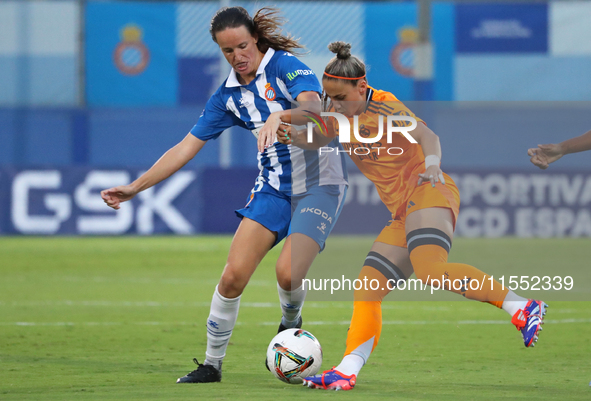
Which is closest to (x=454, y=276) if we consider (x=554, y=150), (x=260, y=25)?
(x=554, y=150)

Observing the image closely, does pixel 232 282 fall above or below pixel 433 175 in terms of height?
below

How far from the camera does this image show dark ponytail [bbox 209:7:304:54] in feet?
16.5

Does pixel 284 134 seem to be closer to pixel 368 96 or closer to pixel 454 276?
pixel 368 96

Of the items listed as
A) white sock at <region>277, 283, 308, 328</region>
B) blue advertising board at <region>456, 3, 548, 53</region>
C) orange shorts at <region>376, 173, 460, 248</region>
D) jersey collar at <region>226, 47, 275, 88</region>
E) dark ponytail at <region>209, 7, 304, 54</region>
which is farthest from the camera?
blue advertising board at <region>456, 3, 548, 53</region>

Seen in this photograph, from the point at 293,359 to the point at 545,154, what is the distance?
1.93 m

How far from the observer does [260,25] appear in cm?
524

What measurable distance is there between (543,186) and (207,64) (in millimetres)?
9563

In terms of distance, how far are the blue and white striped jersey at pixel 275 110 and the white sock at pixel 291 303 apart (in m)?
0.64

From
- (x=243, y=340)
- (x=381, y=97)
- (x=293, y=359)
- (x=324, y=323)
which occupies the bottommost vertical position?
(x=324, y=323)

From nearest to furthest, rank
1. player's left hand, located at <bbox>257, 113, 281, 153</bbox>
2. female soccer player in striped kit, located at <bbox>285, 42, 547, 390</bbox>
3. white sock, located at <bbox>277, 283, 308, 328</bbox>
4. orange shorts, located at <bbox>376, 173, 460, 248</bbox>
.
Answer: player's left hand, located at <bbox>257, 113, 281, 153</bbox>
female soccer player in striped kit, located at <bbox>285, 42, 547, 390</bbox>
orange shorts, located at <bbox>376, 173, 460, 248</bbox>
white sock, located at <bbox>277, 283, 308, 328</bbox>

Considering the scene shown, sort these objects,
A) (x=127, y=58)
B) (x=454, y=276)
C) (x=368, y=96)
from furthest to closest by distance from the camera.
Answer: (x=127, y=58)
(x=368, y=96)
(x=454, y=276)

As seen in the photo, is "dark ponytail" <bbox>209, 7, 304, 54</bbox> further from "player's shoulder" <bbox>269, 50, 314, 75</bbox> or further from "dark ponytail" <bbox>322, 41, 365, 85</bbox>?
"dark ponytail" <bbox>322, 41, 365, 85</bbox>

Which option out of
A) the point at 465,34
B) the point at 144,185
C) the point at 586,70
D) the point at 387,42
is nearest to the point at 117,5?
the point at 387,42

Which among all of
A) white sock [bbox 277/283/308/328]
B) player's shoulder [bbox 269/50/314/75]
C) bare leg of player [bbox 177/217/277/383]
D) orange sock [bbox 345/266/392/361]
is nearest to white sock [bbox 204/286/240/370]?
bare leg of player [bbox 177/217/277/383]
